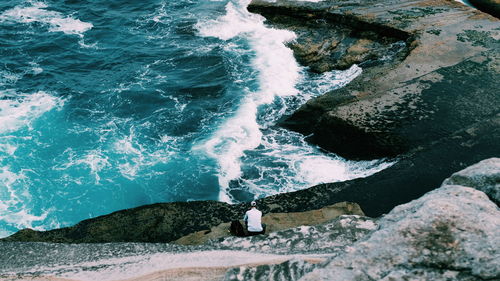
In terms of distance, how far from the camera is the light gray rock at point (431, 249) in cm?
528

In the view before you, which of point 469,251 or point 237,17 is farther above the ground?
point 237,17

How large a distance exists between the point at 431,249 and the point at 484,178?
2816mm

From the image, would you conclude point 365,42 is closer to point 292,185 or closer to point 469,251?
point 292,185

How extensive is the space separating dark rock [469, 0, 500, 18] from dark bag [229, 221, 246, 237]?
70.6ft

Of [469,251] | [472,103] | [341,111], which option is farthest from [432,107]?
[469,251]

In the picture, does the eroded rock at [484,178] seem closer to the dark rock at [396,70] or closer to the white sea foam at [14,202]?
the dark rock at [396,70]

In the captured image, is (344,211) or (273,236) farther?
(344,211)

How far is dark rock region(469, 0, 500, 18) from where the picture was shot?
81.7 ft

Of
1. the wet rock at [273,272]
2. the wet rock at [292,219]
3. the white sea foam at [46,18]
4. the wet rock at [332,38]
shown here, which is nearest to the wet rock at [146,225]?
the wet rock at [292,219]

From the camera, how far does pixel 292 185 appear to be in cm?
1511

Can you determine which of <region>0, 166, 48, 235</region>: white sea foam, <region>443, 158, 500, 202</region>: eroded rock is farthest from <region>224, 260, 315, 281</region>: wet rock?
<region>0, 166, 48, 235</region>: white sea foam

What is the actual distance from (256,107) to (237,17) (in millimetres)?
10422

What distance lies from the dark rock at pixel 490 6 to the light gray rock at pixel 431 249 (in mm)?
22753

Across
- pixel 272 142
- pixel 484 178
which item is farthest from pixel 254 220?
pixel 272 142
